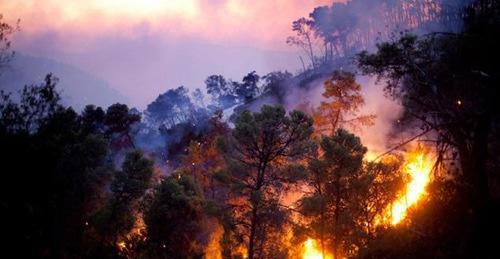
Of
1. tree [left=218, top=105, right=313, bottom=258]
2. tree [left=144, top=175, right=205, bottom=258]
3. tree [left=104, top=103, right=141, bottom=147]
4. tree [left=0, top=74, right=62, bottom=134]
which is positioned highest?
tree [left=0, top=74, right=62, bottom=134]

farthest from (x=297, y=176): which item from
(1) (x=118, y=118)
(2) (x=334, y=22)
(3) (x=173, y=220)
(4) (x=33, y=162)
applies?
(2) (x=334, y=22)

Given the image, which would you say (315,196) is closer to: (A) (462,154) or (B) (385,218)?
(B) (385,218)

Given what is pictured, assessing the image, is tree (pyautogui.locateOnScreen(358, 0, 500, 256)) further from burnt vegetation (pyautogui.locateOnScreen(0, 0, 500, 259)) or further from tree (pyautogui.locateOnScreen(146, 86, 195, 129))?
tree (pyautogui.locateOnScreen(146, 86, 195, 129))

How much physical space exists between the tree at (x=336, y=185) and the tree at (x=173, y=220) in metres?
10.3

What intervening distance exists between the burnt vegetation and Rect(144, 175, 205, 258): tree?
0.12m

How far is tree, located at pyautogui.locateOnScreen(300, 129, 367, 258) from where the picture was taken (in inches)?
1029

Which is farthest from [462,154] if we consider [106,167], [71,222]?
[106,167]

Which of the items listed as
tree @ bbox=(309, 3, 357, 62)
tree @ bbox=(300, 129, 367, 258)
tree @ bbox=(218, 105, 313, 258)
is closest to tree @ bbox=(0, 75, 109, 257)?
tree @ bbox=(218, 105, 313, 258)

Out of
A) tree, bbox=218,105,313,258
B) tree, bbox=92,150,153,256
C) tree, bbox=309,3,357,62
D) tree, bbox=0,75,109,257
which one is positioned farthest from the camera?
tree, bbox=309,3,357,62

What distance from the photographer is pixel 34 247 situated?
17.0 metres

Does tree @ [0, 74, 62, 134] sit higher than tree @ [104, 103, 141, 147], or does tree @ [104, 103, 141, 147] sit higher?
tree @ [0, 74, 62, 134]

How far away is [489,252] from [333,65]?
8545 centimetres

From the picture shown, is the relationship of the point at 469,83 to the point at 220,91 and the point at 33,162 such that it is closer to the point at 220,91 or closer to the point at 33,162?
the point at 33,162

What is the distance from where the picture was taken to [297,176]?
90.2 ft
